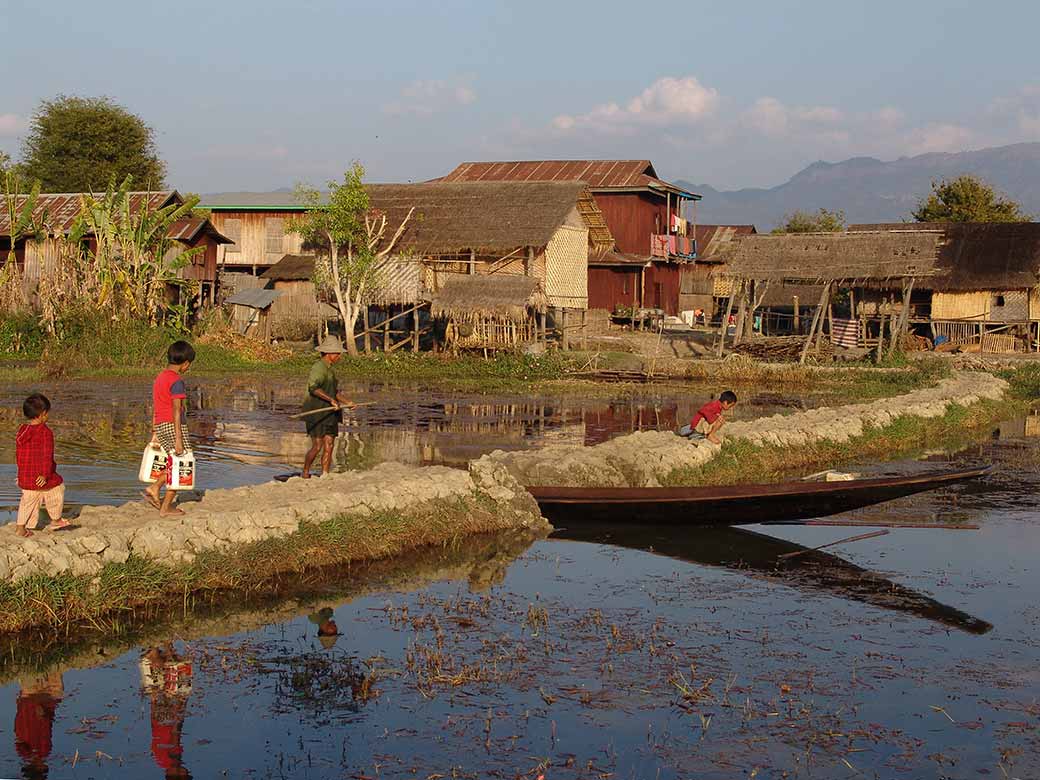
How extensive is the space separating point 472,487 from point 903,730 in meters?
5.37

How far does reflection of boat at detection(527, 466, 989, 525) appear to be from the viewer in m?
10.7

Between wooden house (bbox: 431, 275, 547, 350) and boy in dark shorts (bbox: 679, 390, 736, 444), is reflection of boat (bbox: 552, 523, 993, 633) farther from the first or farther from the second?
wooden house (bbox: 431, 275, 547, 350)

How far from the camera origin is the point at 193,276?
32500 millimetres

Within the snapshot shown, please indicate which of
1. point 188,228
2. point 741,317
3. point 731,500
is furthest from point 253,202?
point 731,500

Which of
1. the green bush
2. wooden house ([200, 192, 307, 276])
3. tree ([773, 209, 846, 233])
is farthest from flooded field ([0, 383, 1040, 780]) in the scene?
tree ([773, 209, 846, 233])

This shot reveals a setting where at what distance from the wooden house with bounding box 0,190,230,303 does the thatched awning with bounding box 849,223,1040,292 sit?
1944 cm

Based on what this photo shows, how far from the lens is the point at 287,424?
18469 mm

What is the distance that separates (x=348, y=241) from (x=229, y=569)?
78.2 feet

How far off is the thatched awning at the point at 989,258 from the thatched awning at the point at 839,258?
362cm

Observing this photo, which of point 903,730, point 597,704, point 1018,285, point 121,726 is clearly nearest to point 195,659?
point 121,726

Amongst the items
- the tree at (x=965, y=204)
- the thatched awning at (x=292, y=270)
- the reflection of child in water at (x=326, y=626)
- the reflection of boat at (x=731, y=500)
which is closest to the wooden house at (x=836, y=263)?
the thatched awning at (x=292, y=270)

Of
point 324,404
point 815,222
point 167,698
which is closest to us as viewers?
point 167,698

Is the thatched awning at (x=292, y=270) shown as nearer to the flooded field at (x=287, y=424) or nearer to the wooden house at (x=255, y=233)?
the wooden house at (x=255, y=233)

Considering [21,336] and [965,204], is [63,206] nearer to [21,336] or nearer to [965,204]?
[21,336]
